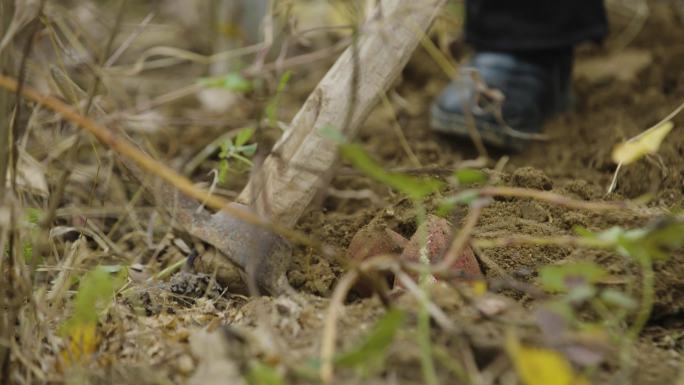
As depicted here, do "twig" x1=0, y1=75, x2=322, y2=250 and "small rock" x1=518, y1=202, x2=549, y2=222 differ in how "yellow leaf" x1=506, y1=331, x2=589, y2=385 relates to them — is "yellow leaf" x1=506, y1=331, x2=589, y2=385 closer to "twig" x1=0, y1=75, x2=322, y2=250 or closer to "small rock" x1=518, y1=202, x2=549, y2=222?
"twig" x1=0, y1=75, x2=322, y2=250

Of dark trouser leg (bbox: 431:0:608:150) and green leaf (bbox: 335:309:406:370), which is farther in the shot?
dark trouser leg (bbox: 431:0:608:150)

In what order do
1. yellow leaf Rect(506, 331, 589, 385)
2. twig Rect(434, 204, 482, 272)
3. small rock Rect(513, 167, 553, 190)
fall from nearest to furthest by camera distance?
yellow leaf Rect(506, 331, 589, 385) → twig Rect(434, 204, 482, 272) → small rock Rect(513, 167, 553, 190)

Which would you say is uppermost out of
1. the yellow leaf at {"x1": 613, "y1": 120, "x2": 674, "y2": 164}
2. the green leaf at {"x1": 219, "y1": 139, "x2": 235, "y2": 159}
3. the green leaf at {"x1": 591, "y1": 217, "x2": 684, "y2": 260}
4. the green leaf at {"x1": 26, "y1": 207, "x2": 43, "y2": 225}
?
the yellow leaf at {"x1": 613, "y1": 120, "x2": 674, "y2": 164}

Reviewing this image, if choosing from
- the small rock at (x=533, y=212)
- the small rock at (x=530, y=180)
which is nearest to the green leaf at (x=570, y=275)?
the small rock at (x=533, y=212)

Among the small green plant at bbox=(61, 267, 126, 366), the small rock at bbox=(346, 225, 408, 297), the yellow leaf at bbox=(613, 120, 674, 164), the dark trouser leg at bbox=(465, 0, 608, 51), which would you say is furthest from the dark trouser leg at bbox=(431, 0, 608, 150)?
the small green plant at bbox=(61, 267, 126, 366)

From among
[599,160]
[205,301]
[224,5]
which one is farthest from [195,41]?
[205,301]

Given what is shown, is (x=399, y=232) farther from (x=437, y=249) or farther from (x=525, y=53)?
(x=525, y=53)

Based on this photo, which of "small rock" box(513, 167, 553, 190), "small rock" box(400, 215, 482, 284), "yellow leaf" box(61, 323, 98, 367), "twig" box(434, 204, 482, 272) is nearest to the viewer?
"twig" box(434, 204, 482, 272)

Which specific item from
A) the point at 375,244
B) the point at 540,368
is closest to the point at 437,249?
the point at 375,244
